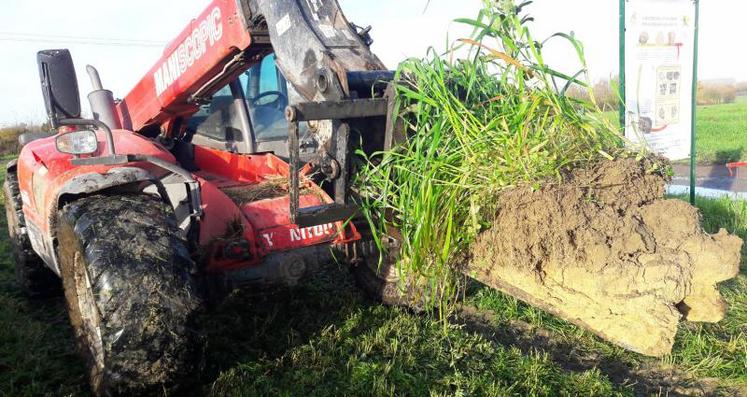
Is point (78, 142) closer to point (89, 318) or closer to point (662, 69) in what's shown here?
point (89, 318)

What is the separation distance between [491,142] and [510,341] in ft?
5.31

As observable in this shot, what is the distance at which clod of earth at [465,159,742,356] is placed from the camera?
7.49 feet

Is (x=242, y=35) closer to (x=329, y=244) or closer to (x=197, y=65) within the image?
(x=197, y=65)

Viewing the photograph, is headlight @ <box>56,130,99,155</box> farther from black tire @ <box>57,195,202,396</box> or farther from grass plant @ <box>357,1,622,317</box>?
grass plant @ <box>357,1,622,317</box>

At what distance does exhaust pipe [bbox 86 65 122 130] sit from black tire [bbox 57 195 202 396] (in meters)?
1.86

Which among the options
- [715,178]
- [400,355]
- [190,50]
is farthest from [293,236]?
[715,178]

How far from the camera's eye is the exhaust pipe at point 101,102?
4527 mm

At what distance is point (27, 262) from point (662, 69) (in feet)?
19.4

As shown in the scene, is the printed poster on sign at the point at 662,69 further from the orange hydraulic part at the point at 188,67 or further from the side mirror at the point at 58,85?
the side mirror at the point at 58,85

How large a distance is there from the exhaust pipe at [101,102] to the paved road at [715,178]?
7761mm

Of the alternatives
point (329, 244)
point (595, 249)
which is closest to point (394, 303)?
point (329, 244)

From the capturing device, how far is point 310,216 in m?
3.07

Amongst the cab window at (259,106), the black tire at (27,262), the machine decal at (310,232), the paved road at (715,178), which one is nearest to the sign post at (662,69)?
the cab window at (259,106)

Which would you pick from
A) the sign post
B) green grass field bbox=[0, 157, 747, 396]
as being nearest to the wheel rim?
green grass field bbox=[0, 157, 747, 396]
